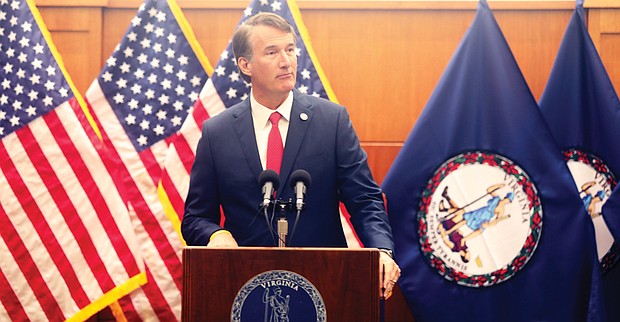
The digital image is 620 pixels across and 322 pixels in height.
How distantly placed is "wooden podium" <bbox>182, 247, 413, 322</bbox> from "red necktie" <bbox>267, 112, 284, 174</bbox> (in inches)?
23.0

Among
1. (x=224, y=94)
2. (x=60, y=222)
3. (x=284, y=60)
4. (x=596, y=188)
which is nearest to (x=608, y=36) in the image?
(x=596, y=188)

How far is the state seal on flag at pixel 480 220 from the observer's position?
159 inches

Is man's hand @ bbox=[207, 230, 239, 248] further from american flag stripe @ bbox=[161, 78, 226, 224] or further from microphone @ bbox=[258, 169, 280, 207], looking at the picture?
american flag stripe @ bbox=[161, 78, 226, 224]

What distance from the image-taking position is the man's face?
2.79m

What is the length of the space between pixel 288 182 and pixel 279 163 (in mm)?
96

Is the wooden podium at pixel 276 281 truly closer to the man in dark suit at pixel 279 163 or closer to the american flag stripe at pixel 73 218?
the man in dark suit at pixel 279 163

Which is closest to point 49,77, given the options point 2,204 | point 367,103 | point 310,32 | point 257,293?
point 2,204

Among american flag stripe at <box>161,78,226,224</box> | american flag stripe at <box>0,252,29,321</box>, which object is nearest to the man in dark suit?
american flag stripe at <box>161,78,226,224</box>

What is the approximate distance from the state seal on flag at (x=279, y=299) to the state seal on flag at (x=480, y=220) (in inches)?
77.7

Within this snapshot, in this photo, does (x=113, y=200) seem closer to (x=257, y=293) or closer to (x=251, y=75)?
(x=251, y=75)

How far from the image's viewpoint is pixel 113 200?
13.7 ft

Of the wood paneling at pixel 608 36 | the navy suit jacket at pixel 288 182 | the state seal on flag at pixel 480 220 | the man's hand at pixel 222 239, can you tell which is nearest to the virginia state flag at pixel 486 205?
the state seal on flag at pixel 480 220

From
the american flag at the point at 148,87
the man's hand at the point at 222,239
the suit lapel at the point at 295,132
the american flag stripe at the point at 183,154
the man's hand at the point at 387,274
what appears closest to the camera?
the man's hand at the point at 387,274

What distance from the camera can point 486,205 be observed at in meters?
4.07
